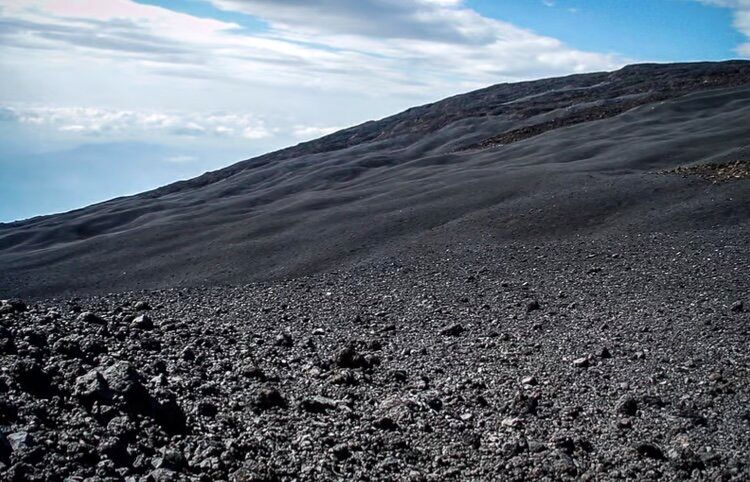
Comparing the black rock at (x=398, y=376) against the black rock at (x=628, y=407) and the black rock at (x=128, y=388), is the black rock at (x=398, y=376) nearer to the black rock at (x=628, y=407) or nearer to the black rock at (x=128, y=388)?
the black rock at (x=628, y=407)

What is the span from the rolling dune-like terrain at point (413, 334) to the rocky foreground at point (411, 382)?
1.0 inches

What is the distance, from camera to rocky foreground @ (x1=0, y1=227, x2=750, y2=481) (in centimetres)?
539

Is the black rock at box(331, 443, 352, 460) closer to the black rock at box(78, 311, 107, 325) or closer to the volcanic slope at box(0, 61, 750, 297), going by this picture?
the black rock at box(78, 311, 107, 325)

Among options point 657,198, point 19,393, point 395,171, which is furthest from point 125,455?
point 395,171

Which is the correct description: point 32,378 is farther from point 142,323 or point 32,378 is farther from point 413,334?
point 413,334

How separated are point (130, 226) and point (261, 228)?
7526mm

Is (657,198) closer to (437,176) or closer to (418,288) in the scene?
(418,288)

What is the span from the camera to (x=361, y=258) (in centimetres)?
1456

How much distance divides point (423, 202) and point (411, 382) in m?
12.2

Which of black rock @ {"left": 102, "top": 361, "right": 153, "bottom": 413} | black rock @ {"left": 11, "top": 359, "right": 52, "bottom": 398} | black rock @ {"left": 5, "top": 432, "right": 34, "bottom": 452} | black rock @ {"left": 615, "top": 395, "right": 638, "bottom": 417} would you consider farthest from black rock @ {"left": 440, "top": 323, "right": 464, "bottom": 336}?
black rock @ {"left": 5, "top": 432, "right": 34, "bottom": 452}

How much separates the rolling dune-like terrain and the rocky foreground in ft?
0.09

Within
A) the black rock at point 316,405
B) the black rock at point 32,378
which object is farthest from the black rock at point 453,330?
the black rock at point 32,378

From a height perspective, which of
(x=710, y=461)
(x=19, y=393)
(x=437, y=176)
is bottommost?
(x=710, y=461)

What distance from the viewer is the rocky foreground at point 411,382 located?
5.39m
